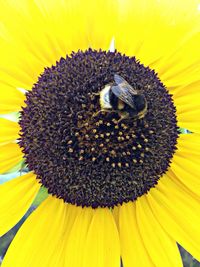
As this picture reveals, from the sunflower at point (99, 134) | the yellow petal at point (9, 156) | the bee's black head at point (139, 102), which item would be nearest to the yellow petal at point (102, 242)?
the sunflower at point (99, 134)

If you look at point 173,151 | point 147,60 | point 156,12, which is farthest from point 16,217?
point 156,12

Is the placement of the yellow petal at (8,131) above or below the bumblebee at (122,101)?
above

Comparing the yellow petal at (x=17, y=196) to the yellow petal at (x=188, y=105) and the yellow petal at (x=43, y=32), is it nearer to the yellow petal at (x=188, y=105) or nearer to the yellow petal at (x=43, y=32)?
the yellow petal at (x=43, y=32)

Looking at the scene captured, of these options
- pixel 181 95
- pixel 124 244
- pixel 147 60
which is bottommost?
pixel 124 244

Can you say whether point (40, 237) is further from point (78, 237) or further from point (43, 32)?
point (43, 32)

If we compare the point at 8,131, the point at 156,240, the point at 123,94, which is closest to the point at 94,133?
the point at 123,94

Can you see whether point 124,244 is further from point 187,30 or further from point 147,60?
point 187,30
